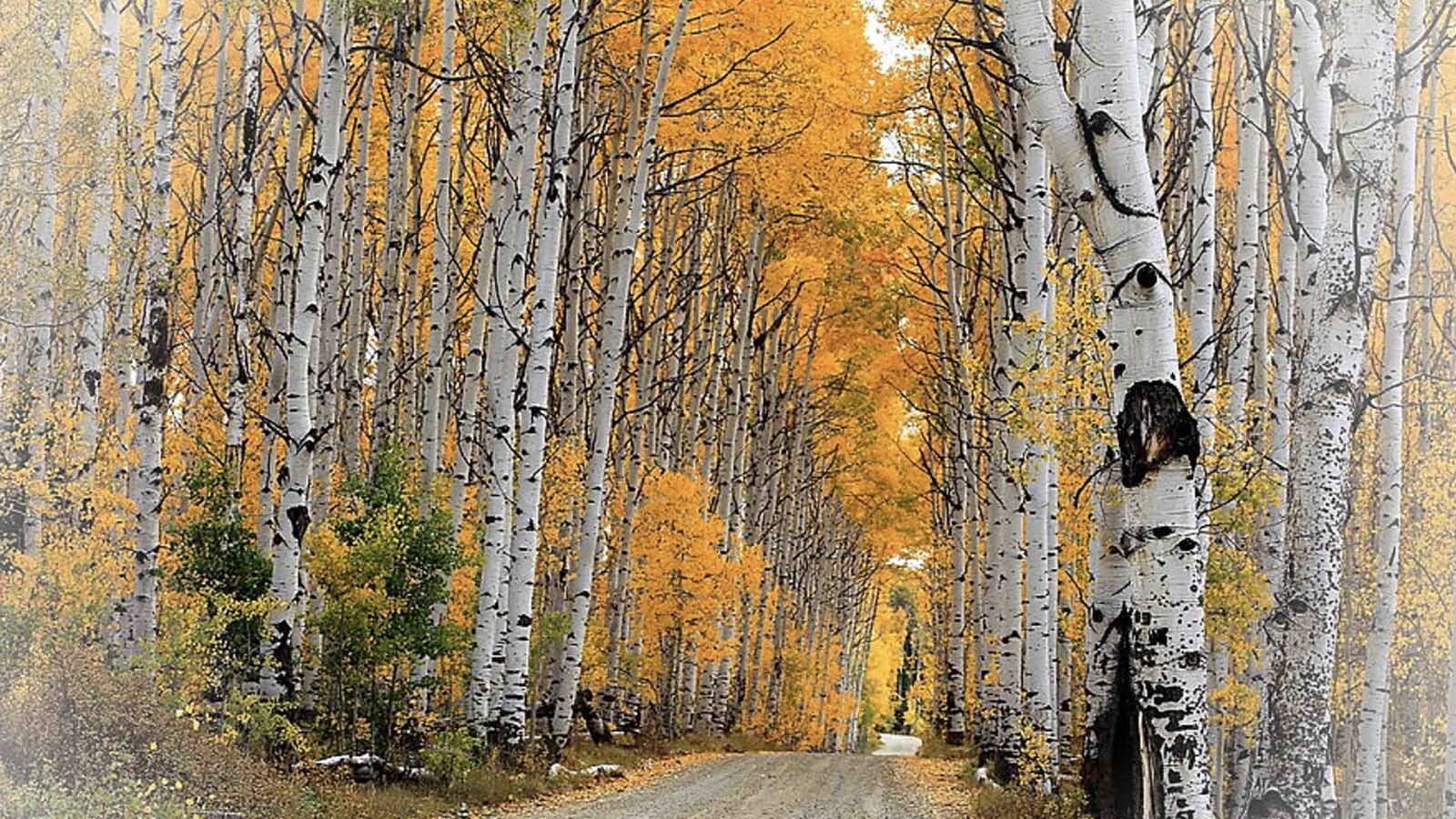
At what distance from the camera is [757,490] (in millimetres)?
28391

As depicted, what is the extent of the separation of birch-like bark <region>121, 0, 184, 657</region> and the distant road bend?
4.20 m

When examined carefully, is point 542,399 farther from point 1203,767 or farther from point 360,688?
point 1203,767

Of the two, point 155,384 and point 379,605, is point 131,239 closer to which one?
point 155,384

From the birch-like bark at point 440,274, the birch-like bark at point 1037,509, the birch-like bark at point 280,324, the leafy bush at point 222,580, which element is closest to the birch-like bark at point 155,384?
the leafy bush at point 222,580

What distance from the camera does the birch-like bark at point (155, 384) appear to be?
12250 millimetres

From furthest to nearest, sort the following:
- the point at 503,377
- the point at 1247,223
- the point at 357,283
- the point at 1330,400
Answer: the point at 357,283 < the point at 503,377 < the point at 1247,223 < the point at 1330,400

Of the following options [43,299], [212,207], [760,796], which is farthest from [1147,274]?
[212,207]

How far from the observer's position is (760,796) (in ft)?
48.2

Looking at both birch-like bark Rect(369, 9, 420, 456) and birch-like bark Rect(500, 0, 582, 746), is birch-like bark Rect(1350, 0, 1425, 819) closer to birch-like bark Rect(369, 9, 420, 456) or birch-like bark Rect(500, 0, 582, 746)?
birch-like bark Rect(500, 0, 582, 746)

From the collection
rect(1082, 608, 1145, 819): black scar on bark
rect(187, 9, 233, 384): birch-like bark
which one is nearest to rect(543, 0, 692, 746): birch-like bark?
rect(187, 9, 233, 384): birch-like bark

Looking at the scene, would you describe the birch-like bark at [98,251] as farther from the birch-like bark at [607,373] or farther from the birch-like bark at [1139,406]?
the birch-like bark at [1139,406]

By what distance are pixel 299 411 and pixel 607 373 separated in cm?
446

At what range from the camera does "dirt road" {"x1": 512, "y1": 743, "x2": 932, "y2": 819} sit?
1235 centimetres

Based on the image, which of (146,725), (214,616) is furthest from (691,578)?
(146,725)
